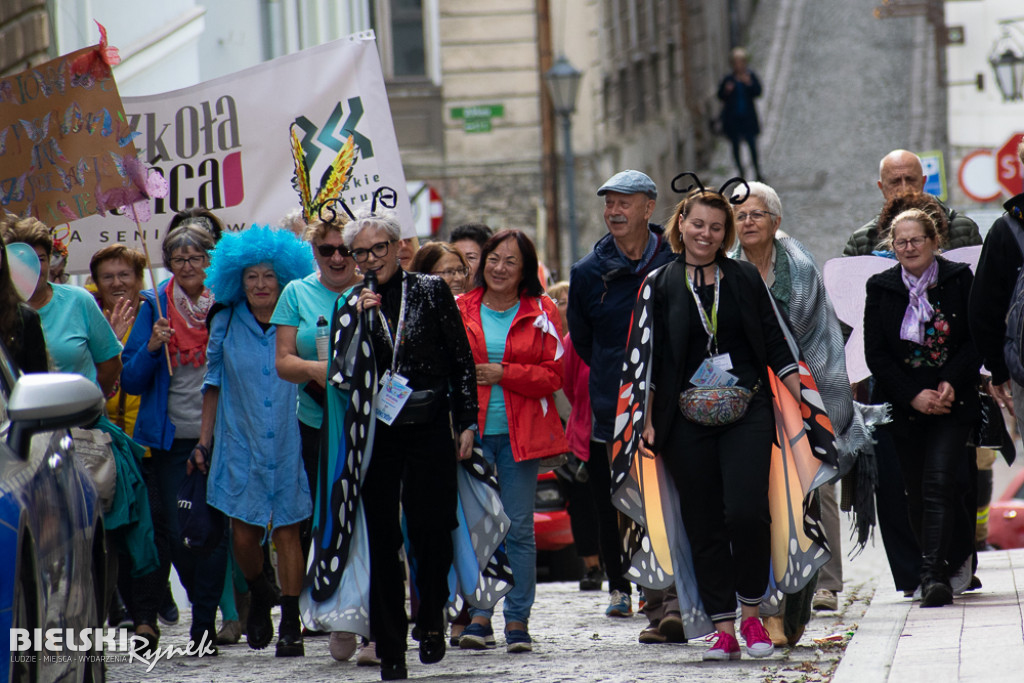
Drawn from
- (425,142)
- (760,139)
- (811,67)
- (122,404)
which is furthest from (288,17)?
(811,67)

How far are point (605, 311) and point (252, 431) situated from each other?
1779mm

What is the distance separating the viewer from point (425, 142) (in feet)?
94.0

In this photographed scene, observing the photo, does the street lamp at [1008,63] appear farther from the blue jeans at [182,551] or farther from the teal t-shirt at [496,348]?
the blue jeans at [182,551]

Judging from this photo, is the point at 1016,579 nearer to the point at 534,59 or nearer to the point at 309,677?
the point at 309,677

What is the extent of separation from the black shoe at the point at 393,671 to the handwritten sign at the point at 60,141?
3347 millimetres

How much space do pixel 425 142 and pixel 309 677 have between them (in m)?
21.6

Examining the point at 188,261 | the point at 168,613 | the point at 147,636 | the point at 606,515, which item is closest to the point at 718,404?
the point at 606,515

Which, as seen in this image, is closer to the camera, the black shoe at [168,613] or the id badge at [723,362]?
the id badge at [723,362]

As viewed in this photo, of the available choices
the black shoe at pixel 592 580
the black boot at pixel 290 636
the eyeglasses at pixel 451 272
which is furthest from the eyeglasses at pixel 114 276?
the black shoe at pixel 592 580

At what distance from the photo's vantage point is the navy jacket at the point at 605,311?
340 inches

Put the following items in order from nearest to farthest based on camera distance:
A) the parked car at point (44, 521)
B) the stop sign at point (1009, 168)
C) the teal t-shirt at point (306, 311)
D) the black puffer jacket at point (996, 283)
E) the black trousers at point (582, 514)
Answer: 1. the parked car at point (44, 521)
2. the black puffer jacket at point (996, 283)
3. the teal t-shirt at point (306, 311)
4. the black trousers at point (582, 514)
5. the stop sign at point (1009, 168)

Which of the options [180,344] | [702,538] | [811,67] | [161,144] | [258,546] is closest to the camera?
[702,538]

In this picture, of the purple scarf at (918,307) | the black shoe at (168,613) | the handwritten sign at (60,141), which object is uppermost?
the handwritten sign at (60,141)

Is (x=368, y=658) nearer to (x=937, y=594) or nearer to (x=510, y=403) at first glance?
(x=510, y=403)
